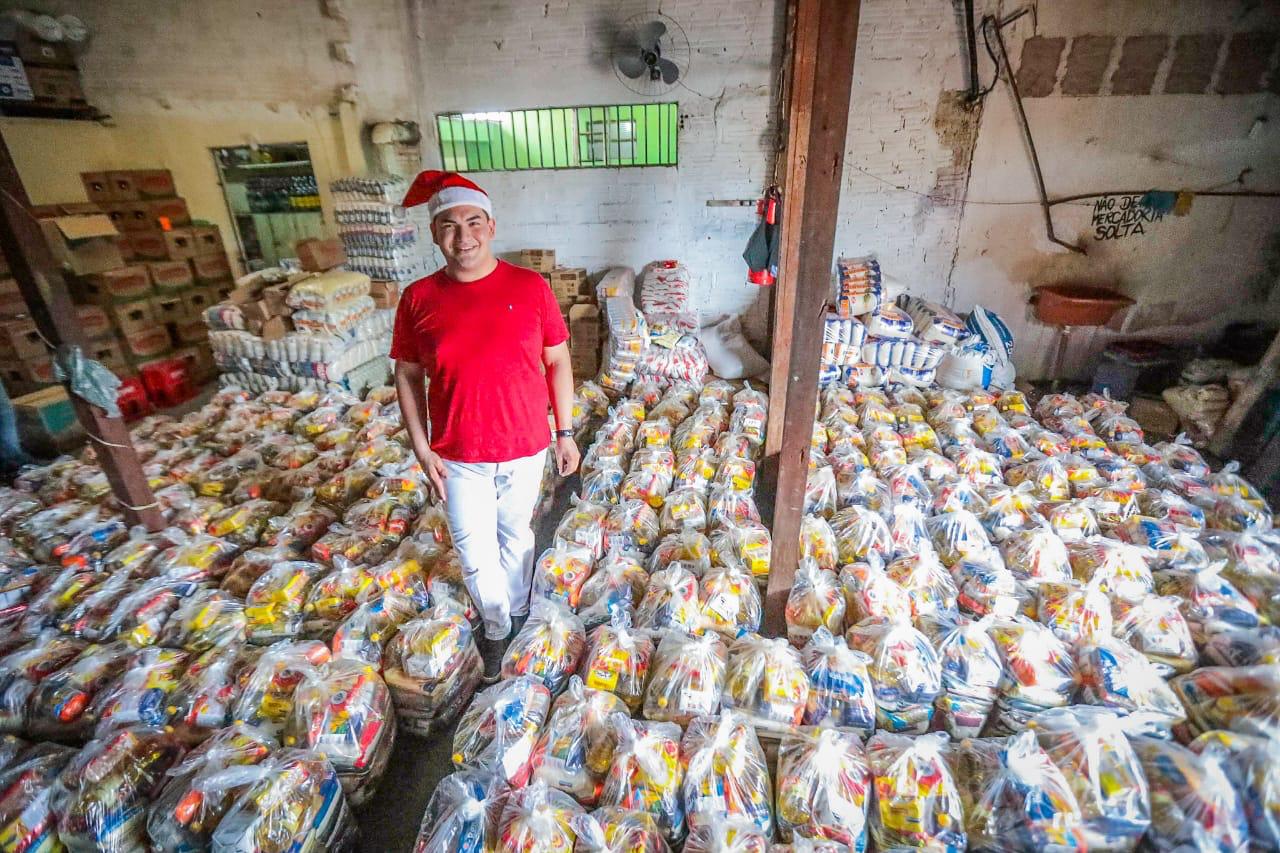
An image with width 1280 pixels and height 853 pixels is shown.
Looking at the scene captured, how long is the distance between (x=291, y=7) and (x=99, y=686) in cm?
617

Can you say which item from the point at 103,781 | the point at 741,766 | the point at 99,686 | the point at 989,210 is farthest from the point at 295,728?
the point at 989,210

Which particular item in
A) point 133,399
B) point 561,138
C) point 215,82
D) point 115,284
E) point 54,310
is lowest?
point 133,399

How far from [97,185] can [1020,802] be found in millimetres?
7629

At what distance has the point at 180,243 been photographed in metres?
5.54

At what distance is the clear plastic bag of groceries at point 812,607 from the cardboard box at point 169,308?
631 centimetres

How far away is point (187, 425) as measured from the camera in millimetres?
3855

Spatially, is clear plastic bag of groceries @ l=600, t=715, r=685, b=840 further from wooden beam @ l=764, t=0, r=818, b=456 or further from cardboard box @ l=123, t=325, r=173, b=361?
cardboard box @ l=123, t=325, r=173, b=361

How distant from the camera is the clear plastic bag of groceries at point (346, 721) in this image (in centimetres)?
166

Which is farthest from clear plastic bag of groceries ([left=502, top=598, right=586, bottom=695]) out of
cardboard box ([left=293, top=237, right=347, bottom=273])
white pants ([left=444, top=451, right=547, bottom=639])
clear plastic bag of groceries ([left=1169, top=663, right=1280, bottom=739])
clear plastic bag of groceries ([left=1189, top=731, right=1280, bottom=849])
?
cardboard box ([left=293, top=237, right=347, bottom=273])

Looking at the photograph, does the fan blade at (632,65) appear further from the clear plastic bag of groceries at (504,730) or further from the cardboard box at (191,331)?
the clear plastic bag of groceries at (504,730)

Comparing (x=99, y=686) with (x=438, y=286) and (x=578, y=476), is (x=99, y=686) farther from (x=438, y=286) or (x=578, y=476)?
Answer: (x=578, y=476)

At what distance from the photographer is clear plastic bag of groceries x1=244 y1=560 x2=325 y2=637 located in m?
2.17

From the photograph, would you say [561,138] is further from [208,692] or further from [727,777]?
[727,777]

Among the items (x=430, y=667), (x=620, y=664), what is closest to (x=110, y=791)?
(x=430, y=667)
